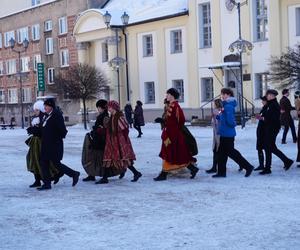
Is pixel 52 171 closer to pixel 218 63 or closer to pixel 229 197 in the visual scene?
pixel 229 197

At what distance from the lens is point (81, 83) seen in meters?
39.4

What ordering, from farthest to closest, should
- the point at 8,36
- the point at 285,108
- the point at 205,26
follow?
the point at 8,36 → the point at 205,26 → the point at 285,108

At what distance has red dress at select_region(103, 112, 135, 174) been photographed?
40.0ft

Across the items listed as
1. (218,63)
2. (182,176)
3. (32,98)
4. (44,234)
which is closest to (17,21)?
(32,98)

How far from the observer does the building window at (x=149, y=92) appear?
41.6 metres

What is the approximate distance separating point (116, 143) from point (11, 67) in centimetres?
4934

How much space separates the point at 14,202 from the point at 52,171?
1.50m

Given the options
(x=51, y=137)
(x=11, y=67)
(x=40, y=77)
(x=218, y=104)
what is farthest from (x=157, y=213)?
(x=11, y=67)

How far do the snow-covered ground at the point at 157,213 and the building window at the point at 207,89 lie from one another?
23546 millimetres

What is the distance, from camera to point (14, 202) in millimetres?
10555

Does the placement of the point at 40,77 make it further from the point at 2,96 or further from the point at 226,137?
the point at 226,137

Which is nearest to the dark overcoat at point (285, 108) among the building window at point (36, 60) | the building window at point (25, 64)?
the building window at point (36, 60)

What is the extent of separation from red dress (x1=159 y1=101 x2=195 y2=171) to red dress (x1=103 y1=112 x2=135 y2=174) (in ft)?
2.39

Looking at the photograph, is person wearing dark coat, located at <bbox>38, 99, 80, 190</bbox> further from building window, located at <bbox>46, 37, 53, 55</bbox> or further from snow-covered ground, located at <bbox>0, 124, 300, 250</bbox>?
building window, located at <bbox>46, 37, 53, 55</bbox>
